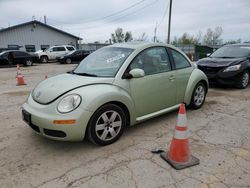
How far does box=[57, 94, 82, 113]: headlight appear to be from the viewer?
3084 mm

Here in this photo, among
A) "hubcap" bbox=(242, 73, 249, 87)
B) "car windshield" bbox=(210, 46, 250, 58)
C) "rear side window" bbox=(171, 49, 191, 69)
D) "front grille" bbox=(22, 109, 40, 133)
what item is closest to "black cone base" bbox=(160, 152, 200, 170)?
"front grille" bbox=(22, 109, 40, 133)

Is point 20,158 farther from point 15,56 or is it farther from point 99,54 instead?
point 15,56

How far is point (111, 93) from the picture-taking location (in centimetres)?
335

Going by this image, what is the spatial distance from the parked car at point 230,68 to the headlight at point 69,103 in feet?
18.3

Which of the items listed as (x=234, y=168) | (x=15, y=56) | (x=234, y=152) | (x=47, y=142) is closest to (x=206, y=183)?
(x=234, y=168)

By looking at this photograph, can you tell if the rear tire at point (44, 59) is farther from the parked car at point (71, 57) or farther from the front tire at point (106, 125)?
the front tire at point (106, 125)

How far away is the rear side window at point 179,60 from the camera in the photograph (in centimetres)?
Answer: 453

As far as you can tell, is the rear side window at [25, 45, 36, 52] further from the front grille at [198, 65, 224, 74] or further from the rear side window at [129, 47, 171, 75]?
the rear side window at [129, 47, 171, 75]

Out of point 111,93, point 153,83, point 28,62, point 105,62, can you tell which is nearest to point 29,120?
point 111,93

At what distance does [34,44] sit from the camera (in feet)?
91.9

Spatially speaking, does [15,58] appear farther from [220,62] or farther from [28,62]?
[220,62]

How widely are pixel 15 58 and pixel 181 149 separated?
768 inches

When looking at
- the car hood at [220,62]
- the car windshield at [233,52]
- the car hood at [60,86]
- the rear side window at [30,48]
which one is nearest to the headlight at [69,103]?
the car hood at [60,86]

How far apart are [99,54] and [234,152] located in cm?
287
